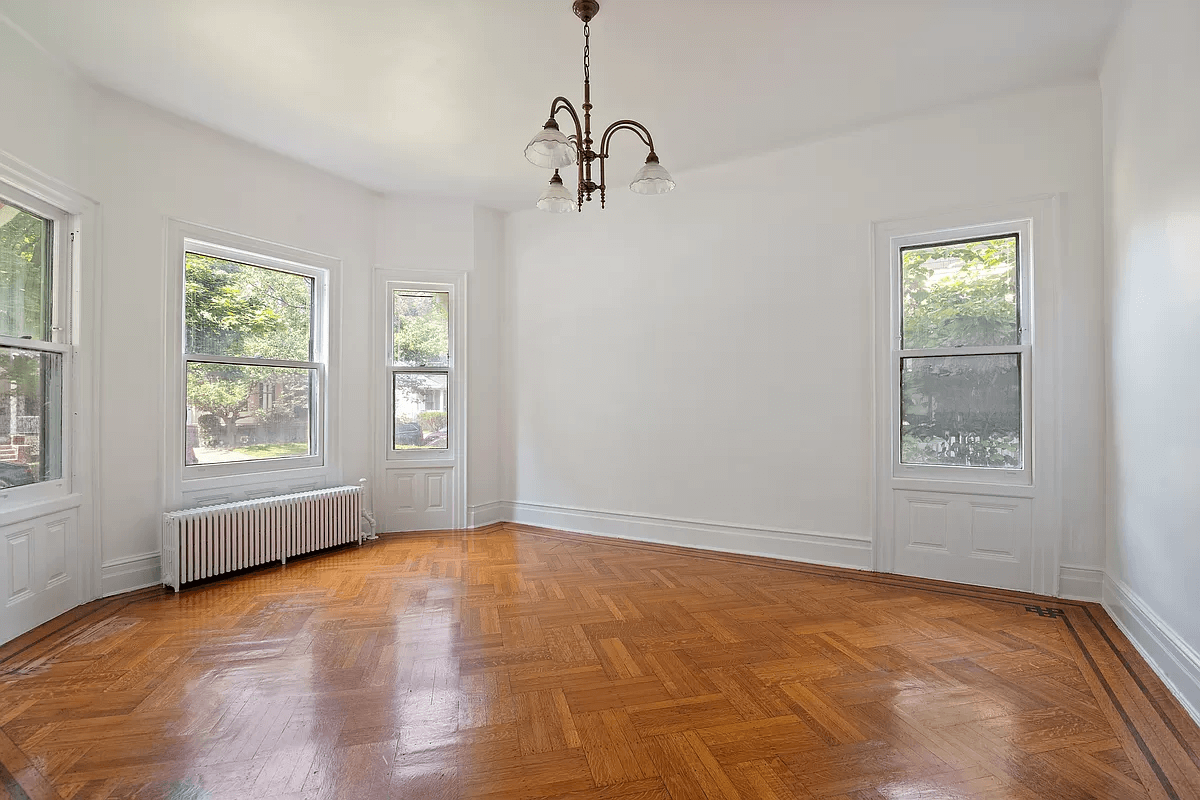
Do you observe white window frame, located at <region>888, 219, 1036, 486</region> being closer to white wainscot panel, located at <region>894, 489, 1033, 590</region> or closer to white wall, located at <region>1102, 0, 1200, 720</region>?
white wainscot panel, located at <region>894, 489, 1033, 590</region>

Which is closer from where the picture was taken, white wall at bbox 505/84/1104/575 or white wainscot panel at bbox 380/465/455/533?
white wall at bbox 505/84/1104/575

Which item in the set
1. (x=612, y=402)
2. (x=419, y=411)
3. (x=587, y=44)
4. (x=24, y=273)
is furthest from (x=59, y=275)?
(x=612, y=402)

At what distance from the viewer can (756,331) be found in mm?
4875

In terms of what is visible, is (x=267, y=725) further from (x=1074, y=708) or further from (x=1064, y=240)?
(x=1064, y=240)

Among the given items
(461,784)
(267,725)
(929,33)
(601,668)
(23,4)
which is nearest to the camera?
(461,784)

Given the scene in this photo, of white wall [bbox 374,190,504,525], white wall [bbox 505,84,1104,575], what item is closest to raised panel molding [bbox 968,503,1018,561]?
white wall [bbox 505,84,1104,575]

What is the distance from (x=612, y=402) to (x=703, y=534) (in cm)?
142

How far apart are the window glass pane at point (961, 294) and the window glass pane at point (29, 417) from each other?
17.5 ft

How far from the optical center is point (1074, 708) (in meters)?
2.46

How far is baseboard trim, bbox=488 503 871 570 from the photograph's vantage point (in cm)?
452

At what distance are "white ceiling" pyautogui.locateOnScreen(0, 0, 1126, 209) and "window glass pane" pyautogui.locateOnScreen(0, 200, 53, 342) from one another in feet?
3.20

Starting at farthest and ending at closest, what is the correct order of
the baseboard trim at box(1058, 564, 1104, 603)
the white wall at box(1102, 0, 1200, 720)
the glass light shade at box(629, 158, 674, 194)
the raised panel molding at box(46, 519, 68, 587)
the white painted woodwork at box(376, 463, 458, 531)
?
the white painted woodwork at box(376, 463, 458, 531), the baseboard trim at box(1058, 564, 1104, 603), the raised panel molding at box(46, 519, 68, 587), the glass light shade at box(629, 158, 674, 194), the white wall at box(1102, 0, 1200, 720)

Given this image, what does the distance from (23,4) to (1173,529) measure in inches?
230

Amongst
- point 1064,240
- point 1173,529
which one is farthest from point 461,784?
point 1064,240
